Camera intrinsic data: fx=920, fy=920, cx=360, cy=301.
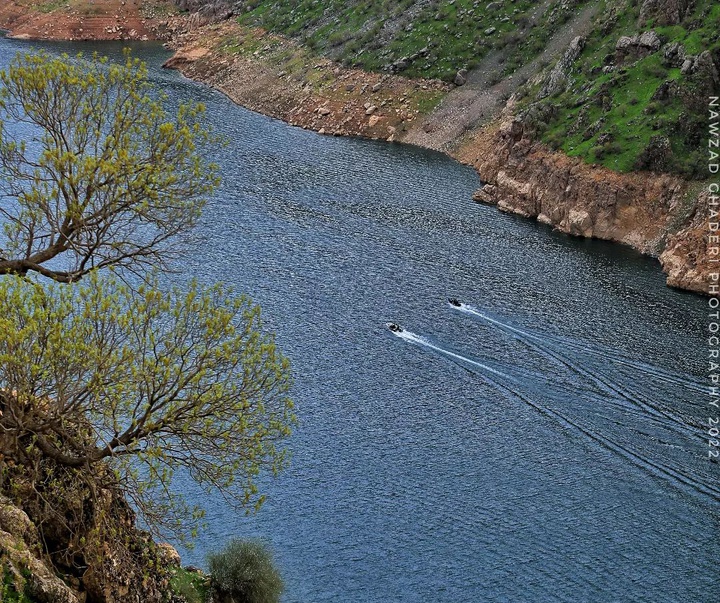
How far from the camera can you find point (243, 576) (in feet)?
147

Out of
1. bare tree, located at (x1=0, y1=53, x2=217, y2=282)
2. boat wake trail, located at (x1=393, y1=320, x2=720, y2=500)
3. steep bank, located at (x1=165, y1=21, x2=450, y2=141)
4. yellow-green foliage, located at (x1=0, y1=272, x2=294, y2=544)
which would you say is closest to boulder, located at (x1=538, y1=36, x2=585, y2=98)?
steep bank, located at (x1=165, y1=21, x2=450, y2=141)

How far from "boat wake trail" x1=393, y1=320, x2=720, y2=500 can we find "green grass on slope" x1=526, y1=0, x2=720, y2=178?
39.1 m

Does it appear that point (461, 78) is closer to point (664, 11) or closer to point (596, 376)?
point (664, 11)

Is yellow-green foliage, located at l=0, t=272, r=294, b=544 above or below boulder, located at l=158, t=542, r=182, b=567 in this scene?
above

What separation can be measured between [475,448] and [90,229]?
33893 millimetres

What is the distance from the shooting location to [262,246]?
9000 centimetres

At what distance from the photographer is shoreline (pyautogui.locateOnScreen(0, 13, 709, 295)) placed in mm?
100562

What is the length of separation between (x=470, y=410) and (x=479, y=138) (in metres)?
77.3

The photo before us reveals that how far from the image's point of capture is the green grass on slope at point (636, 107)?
10444cm

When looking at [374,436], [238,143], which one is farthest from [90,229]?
[238,143]

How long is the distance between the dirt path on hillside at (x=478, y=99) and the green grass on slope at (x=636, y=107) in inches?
595

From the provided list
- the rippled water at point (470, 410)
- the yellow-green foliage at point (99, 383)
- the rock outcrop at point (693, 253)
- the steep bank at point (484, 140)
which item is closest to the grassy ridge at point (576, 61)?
the steep bank at point (484, 140)

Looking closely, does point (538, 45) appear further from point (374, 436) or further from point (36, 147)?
point (374, 436)

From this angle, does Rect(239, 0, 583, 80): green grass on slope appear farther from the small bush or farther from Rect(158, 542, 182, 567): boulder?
Rect(158, 542, 182, 567): boulder
